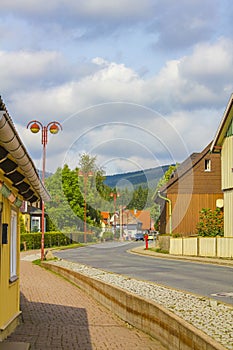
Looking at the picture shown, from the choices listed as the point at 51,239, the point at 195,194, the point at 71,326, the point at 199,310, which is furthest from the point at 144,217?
the point at 199,310

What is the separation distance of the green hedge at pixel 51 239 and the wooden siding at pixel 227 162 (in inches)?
877

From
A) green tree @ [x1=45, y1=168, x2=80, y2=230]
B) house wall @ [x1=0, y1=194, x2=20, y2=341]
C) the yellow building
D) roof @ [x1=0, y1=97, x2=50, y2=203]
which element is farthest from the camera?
green tree @ [x1=45, y1=168, x2=80, y2=230]

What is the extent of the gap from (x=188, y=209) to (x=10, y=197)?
40.1 meters

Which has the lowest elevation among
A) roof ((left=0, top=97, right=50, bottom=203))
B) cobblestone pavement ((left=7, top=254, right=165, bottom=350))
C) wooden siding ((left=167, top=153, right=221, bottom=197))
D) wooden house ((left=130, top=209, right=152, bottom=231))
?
wooden house ((left=130, top=209, right=152, bottom=231))

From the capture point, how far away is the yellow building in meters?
6.45

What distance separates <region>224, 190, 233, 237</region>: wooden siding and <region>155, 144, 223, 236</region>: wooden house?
1231cm

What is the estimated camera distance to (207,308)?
454 inches

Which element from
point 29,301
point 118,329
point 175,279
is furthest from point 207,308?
point 175,279

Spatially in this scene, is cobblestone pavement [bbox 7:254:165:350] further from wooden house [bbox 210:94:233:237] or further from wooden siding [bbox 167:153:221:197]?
wooden siding [bbox 167:153:221:197]

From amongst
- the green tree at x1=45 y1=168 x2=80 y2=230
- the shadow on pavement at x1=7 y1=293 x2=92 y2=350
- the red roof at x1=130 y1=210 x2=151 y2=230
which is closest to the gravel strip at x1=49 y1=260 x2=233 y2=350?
the shadow on pavement at x1=7 y1=293 x2=92 y2=350

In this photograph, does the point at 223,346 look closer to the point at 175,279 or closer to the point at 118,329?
the point at 118,329

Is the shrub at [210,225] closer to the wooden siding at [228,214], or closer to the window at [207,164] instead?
the wooden siding at [228,214]

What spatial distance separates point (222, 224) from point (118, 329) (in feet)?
90.2

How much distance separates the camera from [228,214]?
35219mm
